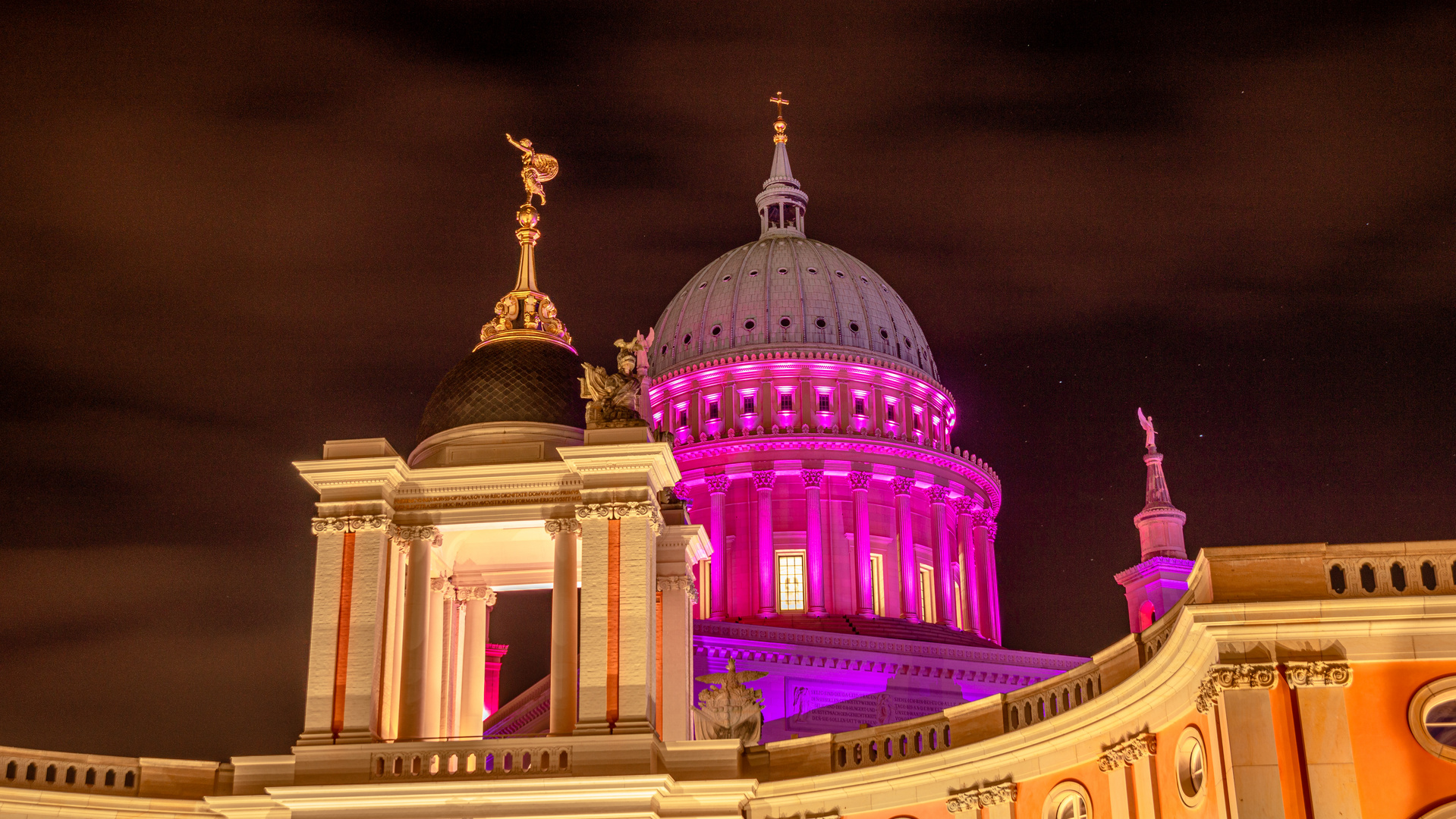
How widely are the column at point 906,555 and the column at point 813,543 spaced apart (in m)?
4.54

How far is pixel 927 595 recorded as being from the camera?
323 ft

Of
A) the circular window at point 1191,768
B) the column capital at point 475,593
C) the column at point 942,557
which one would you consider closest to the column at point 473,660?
the column capital at point 475,593

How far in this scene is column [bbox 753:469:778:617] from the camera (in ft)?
312

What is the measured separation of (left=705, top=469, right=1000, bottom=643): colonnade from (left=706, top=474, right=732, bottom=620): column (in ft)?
0.14

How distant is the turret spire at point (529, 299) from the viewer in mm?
46438

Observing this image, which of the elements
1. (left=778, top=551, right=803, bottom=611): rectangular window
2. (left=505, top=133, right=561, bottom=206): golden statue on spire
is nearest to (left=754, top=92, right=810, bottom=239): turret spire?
(left=778, top=551, right=803, bottom=611): rectangular window

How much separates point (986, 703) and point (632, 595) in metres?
8.07

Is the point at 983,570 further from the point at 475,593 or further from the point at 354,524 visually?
the point at 354,524

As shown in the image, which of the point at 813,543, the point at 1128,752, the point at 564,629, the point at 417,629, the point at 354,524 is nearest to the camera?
the point at 1128,752

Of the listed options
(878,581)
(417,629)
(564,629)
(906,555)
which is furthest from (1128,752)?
(906,555)

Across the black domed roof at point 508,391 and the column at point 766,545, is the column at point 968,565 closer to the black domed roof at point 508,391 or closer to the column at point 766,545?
the column at point 766,545

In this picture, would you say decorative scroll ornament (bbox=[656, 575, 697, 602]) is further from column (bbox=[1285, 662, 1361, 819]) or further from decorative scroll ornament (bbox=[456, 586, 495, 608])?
column (bbox=[1285, 662, 1361, 819])

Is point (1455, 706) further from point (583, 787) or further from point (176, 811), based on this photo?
point (176, 811)

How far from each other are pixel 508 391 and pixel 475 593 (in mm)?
6346
